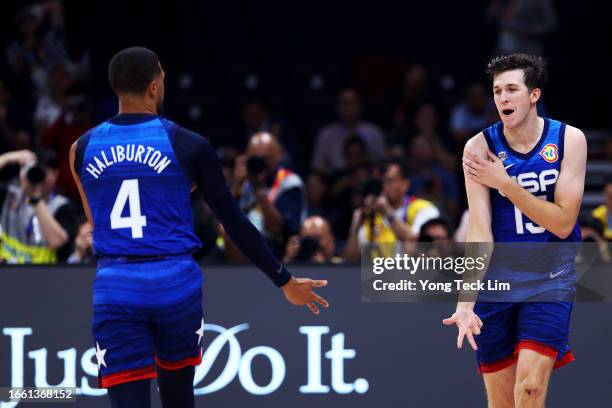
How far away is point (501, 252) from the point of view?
234 inches

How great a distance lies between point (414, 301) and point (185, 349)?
259cm

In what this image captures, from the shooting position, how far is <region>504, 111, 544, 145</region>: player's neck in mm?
5910

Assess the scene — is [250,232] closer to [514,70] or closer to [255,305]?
[514,70]

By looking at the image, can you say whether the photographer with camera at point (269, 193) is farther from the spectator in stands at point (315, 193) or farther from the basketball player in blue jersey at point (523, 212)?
the basketball player in blue jersey at point (523, 212)

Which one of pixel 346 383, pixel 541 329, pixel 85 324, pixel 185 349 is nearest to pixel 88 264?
pixel 85 324

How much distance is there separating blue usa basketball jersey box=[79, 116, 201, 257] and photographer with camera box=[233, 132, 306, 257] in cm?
344

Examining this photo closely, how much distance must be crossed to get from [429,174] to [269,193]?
215cm

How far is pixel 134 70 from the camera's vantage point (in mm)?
5125

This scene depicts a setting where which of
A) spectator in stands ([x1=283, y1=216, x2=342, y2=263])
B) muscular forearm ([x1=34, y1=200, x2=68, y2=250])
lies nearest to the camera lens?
muscular forearm ([x1=34, y1=200, x2=68, y2=250])

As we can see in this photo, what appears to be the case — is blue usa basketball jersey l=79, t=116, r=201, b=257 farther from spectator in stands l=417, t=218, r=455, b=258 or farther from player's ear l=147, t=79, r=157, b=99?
spectator in stands l=417, t=218, r=455, b=258

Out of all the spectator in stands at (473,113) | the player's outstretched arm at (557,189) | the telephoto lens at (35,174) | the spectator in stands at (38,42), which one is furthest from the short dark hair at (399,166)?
the spectator in stands at (38,42)

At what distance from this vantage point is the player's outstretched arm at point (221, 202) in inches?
202

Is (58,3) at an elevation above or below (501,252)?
above

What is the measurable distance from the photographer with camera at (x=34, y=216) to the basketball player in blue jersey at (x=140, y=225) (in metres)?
3.31
